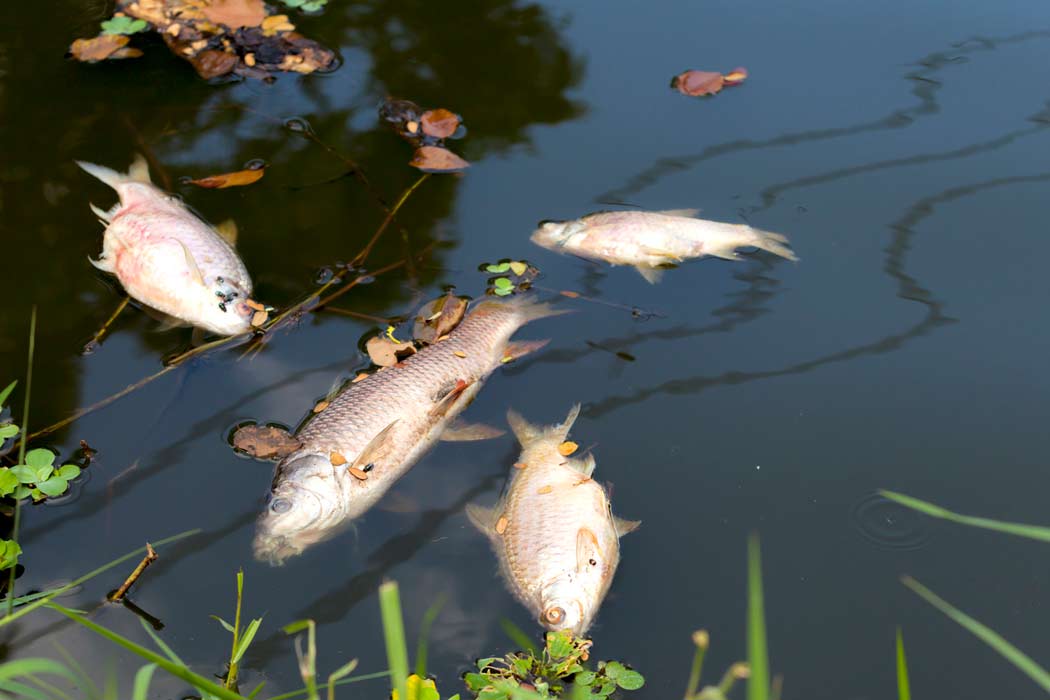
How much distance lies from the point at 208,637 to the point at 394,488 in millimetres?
755

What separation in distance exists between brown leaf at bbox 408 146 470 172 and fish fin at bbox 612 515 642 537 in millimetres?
2080

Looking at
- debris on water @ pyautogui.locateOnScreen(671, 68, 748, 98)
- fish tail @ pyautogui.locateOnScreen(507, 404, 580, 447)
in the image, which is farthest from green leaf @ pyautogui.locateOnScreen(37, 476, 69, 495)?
debris on water @ pyautogui.locateOnScreen(671, 68, 748, 98)

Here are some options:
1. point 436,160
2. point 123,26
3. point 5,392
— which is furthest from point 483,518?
point 123,26

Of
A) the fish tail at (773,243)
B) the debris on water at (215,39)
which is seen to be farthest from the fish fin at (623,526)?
the debris on water at (215,39)

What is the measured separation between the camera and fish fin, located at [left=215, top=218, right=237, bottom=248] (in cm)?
402

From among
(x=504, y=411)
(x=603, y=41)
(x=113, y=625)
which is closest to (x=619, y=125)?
(x=603, y=41)

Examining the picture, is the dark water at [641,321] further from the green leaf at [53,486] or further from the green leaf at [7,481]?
the green leaf at [7,481]

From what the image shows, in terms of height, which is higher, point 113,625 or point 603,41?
point 603,41

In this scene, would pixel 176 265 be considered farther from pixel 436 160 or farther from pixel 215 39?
pixel 215 39

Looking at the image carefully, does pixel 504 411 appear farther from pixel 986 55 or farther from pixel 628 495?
pixel 986 55

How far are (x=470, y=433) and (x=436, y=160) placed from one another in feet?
5.42

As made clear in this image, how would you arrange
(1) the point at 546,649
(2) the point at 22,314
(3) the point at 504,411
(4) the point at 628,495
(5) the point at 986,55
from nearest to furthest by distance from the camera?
(1) the point at 546,649 → (4) the point at 628,495 → (3) the point at 504,411 → (2) the point at 22,314 → (5) the point at 986,55

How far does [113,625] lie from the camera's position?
2.82 m

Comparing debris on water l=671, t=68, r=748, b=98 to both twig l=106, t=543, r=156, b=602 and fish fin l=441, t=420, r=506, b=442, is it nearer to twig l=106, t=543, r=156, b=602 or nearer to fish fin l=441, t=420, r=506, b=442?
fish fin l=441, t=420, r=506, b=442
